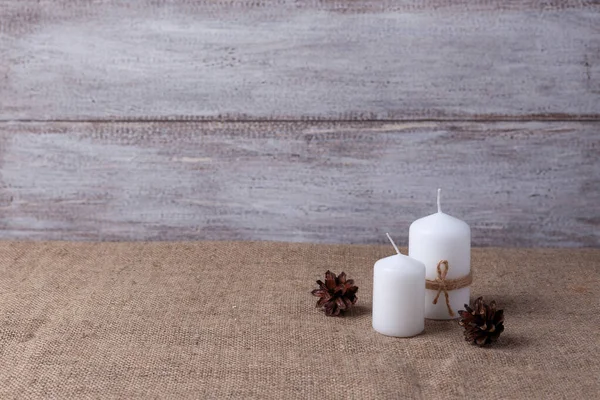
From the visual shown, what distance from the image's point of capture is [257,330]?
995mm

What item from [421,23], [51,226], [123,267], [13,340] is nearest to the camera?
[13,340]

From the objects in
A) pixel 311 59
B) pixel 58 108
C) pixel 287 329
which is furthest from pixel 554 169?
pixel 58 108

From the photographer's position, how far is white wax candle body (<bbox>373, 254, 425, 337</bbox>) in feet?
3.19

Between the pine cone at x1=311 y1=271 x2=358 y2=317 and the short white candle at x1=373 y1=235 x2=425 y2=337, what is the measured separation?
7cm

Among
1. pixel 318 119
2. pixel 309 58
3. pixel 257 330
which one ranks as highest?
pixel 309 58

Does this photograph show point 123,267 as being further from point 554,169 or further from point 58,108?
point 554,169

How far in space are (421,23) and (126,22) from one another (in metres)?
0.50

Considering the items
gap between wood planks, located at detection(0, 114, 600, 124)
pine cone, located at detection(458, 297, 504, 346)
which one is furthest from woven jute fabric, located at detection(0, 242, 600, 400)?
gap between wood planks, located at detection(0, 114, 600, 124)

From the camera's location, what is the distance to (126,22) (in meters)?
1.37

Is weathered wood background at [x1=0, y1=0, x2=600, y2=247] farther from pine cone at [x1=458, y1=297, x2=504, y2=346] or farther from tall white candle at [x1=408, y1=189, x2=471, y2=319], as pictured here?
pine cone at [x1=458, y1=297, x2=504, y2=346]

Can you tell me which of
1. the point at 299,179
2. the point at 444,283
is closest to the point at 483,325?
the point at 444,283

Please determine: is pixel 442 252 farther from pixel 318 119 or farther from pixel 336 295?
pixel 318 119

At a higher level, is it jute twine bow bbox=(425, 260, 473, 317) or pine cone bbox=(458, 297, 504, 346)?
jute twine bow bbox=(425, 260, 473, 317)

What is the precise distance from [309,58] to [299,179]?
211mm
